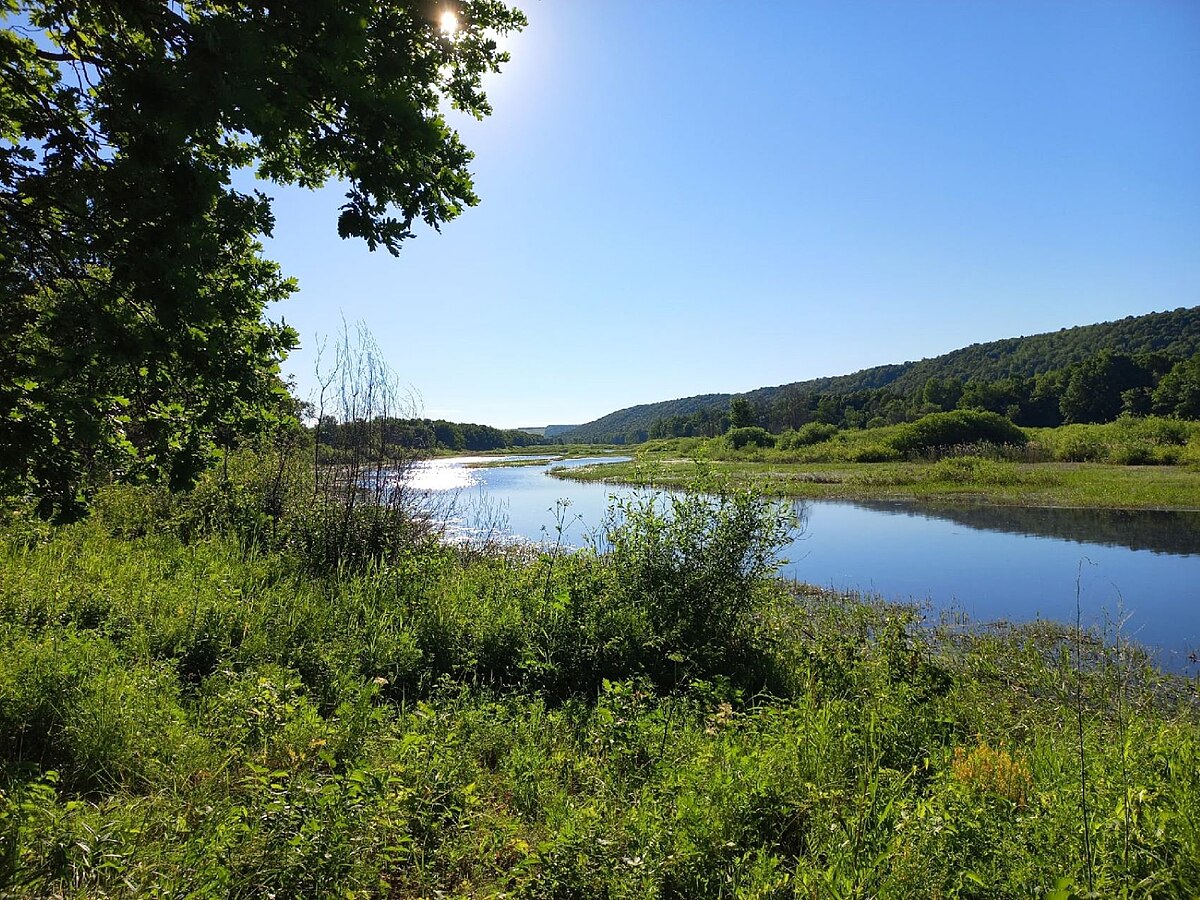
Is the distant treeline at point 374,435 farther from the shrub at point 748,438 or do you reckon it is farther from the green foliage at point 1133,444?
the shrub at point 748,438

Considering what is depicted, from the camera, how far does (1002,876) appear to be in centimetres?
269

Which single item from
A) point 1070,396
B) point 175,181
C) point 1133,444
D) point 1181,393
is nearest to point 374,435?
point 175,181

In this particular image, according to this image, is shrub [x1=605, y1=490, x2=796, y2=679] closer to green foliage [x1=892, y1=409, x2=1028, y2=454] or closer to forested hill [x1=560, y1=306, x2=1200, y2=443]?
A: green foliage [x1=892, y1=409, x2=1028, y2=454]

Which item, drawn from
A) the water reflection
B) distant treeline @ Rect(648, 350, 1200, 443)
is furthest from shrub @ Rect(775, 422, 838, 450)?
the water reflection

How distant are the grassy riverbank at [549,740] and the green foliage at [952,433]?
139 ft

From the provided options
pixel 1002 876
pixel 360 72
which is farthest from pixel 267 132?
pixel 1002 876

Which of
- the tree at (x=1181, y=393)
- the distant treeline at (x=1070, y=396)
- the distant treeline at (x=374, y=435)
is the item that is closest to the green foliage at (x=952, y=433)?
the tree at (x=1181, y=393)

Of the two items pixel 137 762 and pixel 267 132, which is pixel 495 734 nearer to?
pixel 137 762

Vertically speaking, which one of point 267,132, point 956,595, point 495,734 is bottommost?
point 956,595

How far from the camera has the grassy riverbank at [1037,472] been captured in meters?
22.6

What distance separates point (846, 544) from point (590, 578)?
11.5 m

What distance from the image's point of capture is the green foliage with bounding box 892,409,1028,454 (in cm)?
4664

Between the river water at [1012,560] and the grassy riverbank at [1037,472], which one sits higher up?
the grassy riverbank at [1037,472]

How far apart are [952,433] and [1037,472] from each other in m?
19.0
